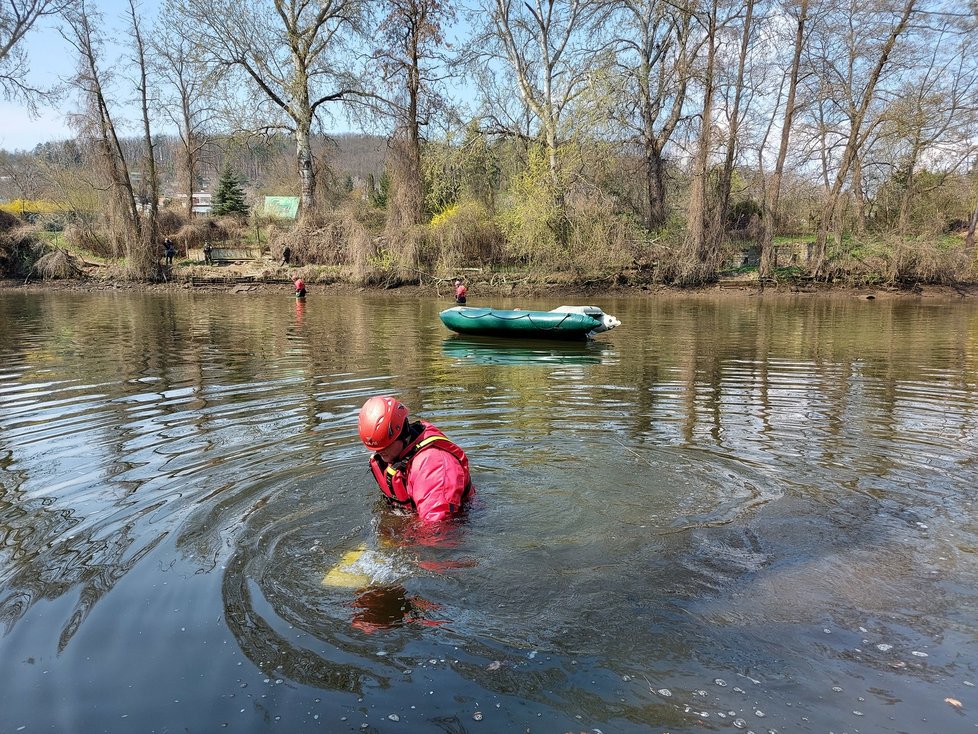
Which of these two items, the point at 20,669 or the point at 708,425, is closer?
the point at 20,669

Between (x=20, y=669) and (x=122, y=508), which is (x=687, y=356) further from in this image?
(x=20, y=669)

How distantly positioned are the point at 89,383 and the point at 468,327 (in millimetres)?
8355

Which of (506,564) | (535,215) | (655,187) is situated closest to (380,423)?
(506,564)

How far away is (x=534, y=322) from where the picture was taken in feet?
50.7

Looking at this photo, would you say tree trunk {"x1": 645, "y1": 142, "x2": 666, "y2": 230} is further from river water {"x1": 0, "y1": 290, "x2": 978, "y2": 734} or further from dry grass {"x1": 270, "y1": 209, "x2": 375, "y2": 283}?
river water {"x1": 0, "y1": 290, "x2": 978, "y2": 734}

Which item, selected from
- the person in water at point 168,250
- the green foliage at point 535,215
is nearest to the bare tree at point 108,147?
the person in water at point 168,250

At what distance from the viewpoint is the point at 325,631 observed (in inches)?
143

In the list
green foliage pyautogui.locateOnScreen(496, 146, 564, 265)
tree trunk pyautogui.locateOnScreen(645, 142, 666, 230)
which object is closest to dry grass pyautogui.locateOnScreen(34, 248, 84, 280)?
green foliage pyautogui.locateOnScreen(496, 146, 564, 265)

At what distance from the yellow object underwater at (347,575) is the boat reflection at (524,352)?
27.6ft

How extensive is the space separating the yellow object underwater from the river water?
0.07 meters

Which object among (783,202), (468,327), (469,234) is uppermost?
(783,202)

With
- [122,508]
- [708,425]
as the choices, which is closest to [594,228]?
[708,425]

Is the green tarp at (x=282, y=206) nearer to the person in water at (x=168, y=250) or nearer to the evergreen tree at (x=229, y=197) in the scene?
the evergreen tree at (x=229, y=197)

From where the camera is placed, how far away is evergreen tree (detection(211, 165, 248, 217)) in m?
44.6
